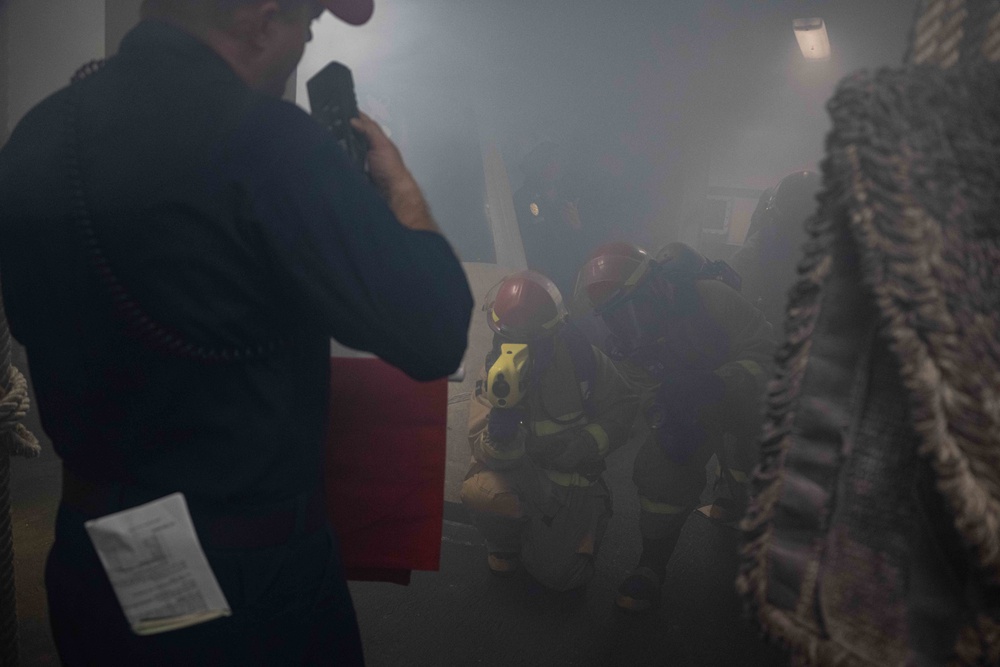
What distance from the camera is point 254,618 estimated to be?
81 cm

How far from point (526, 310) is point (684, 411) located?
32.9 inches

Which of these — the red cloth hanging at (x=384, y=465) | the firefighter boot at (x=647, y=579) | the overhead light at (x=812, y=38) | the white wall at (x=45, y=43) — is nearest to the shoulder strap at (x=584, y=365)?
the firefighter boot at (x=647, y=579)

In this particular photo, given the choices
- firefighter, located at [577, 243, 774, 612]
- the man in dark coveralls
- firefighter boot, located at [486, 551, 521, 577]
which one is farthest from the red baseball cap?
firefighter boot, located at [486, 551, 521, 577]

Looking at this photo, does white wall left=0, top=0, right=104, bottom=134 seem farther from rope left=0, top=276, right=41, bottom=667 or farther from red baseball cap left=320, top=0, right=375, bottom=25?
red baseball cap left=320, top=0, right=375, bottom=25

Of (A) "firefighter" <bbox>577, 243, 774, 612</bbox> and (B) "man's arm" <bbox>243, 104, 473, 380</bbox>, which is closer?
(B) "man's arm" <bbox>243, 104, 473, 380</bbox>

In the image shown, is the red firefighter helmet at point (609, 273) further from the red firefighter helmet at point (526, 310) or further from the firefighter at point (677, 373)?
the red firefighter helmet at point (526, 310)

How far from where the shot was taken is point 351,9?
98 cm

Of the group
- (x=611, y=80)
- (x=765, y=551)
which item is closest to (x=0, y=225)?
(x=765, y=551)

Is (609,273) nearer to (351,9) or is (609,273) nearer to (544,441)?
(544,441)

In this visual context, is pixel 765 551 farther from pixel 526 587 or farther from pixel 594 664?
pixel 526 587

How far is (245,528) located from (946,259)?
0.79 m

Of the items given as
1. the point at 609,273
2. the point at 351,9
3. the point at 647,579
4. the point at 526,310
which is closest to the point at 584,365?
the point at 526,310

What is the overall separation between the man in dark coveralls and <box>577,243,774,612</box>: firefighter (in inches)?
84.1

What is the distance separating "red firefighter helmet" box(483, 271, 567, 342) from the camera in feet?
9.30
